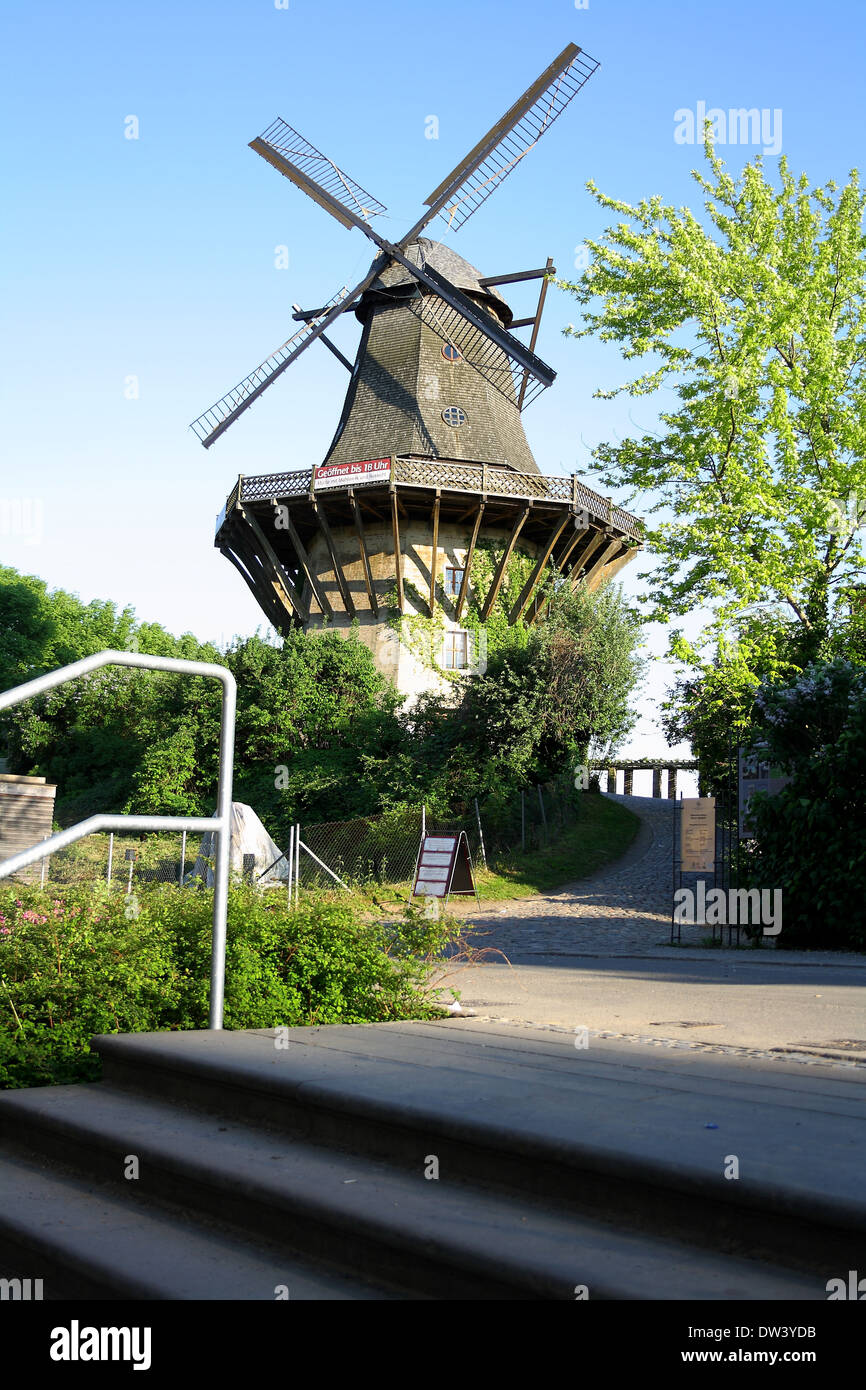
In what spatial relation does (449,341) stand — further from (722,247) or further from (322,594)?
(722,247)

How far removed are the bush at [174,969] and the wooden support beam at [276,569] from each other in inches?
992

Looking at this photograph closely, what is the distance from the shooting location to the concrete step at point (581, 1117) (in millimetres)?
2447

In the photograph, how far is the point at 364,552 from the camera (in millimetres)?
29641

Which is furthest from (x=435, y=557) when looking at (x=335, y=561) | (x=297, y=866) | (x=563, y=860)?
(x=297, y=866)

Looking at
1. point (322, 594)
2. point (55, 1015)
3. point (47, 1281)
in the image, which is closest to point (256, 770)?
point (322, 594)

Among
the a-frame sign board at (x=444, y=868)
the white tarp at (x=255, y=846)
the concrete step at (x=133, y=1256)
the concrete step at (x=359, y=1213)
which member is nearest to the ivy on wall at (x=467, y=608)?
the white tarp at (x=255, y=846)

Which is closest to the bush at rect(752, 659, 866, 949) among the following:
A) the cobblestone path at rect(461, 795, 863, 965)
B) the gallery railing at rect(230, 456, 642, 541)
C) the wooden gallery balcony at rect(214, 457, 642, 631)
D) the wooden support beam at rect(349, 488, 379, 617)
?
the cobblestone path at rect(461, 795, 863, 965)

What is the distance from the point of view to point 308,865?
2116 centimetres

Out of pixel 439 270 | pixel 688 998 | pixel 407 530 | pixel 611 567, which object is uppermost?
pixel 439 270

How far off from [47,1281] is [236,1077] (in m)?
0.90

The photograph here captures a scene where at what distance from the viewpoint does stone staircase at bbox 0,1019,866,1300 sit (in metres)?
2.39

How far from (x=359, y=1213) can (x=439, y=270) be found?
33024 mm

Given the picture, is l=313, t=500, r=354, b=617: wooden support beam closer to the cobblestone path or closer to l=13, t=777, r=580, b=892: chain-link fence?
l=13, t=777, r=580, b=892: chain-link fence

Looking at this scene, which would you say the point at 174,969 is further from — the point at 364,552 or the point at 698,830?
the point at 364,552
